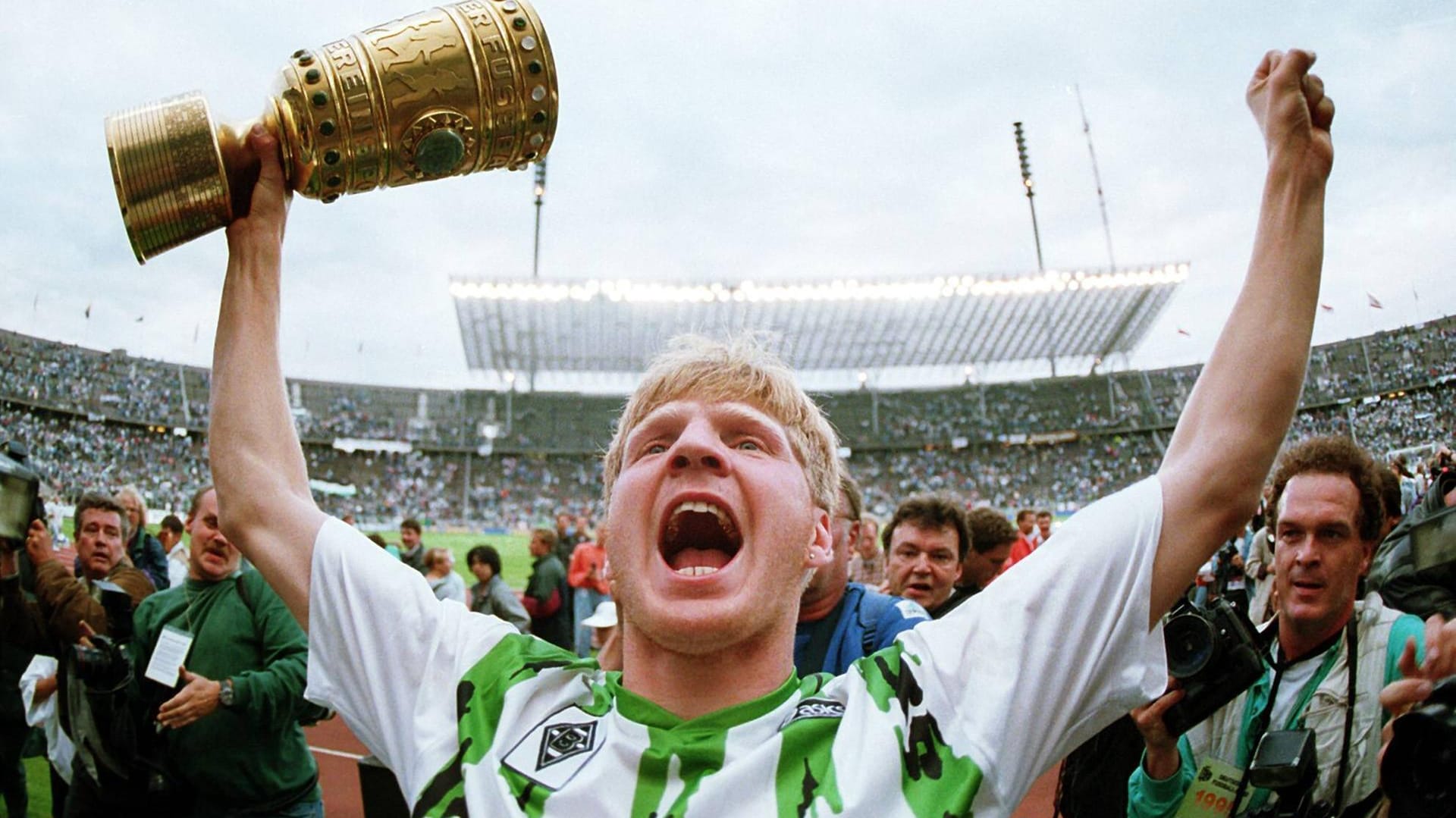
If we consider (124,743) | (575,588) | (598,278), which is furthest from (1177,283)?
(124,743)

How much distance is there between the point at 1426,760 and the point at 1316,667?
1.34 metres

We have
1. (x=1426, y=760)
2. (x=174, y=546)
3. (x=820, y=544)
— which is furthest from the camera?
(x=174, y=546)

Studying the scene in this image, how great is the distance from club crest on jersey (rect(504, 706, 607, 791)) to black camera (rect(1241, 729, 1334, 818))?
5.06ft

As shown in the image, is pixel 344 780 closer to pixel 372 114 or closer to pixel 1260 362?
pixel 372 114

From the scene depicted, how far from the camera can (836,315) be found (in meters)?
37.5

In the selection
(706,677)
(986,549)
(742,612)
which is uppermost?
(742,612)

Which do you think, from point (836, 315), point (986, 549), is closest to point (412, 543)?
point (986, 549)

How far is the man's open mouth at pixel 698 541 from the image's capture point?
1.78 meters

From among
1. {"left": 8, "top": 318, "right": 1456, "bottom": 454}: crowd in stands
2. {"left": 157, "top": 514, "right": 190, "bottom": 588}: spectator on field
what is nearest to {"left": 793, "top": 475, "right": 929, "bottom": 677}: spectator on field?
{"left": 157, "top": 514, "right": 190, "bottom": 588}: spectator on field

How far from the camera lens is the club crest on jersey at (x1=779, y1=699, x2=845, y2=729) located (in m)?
1.54

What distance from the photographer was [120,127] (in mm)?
1634

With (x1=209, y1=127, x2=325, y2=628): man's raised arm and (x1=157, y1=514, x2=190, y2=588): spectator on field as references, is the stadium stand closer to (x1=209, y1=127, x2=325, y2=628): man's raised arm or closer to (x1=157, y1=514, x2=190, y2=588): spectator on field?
(x1=157, y1=514, x2=190, y2=588): spectator on field

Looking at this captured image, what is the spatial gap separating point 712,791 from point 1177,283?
129 ft

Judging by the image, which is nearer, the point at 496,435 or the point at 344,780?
the point at 344,780
